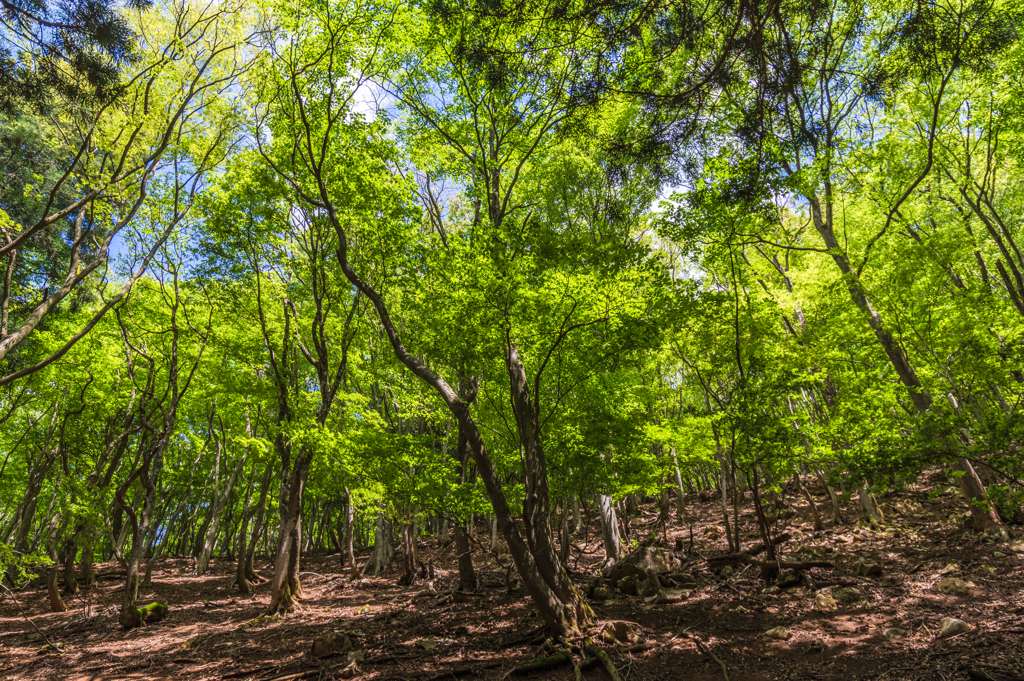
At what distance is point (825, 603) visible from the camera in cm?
666

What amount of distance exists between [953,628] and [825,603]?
5.32 feet

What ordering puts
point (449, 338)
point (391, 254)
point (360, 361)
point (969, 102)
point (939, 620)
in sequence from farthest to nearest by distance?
1. point (360, 361)
2. point (969, 102)
3. point (391, 254)
4. point (449, 338)
5. point (939, 620)

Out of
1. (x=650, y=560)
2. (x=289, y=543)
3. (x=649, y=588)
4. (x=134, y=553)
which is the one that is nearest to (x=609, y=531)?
(x=650, y=560)

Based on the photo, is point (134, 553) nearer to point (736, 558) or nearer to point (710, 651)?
point (710, 651)

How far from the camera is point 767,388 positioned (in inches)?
281

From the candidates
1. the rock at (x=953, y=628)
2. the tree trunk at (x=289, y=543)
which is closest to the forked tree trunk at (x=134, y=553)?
the tree trunk at (x=289, y=543)

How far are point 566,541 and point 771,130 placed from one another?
321 inches

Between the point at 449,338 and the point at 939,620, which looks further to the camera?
the point at 449,338

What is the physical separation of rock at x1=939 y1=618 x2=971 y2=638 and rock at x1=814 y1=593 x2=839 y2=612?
138cm

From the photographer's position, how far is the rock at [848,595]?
22.1 ft

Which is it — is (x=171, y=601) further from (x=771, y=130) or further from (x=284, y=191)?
(x=771, y=130)

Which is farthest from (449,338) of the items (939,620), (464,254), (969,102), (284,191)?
(969,102)

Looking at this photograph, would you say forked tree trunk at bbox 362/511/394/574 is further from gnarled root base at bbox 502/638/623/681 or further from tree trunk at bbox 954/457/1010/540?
tree trunk at bbox 954/457/1010/540

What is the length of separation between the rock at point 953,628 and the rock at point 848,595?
1.42 metres
